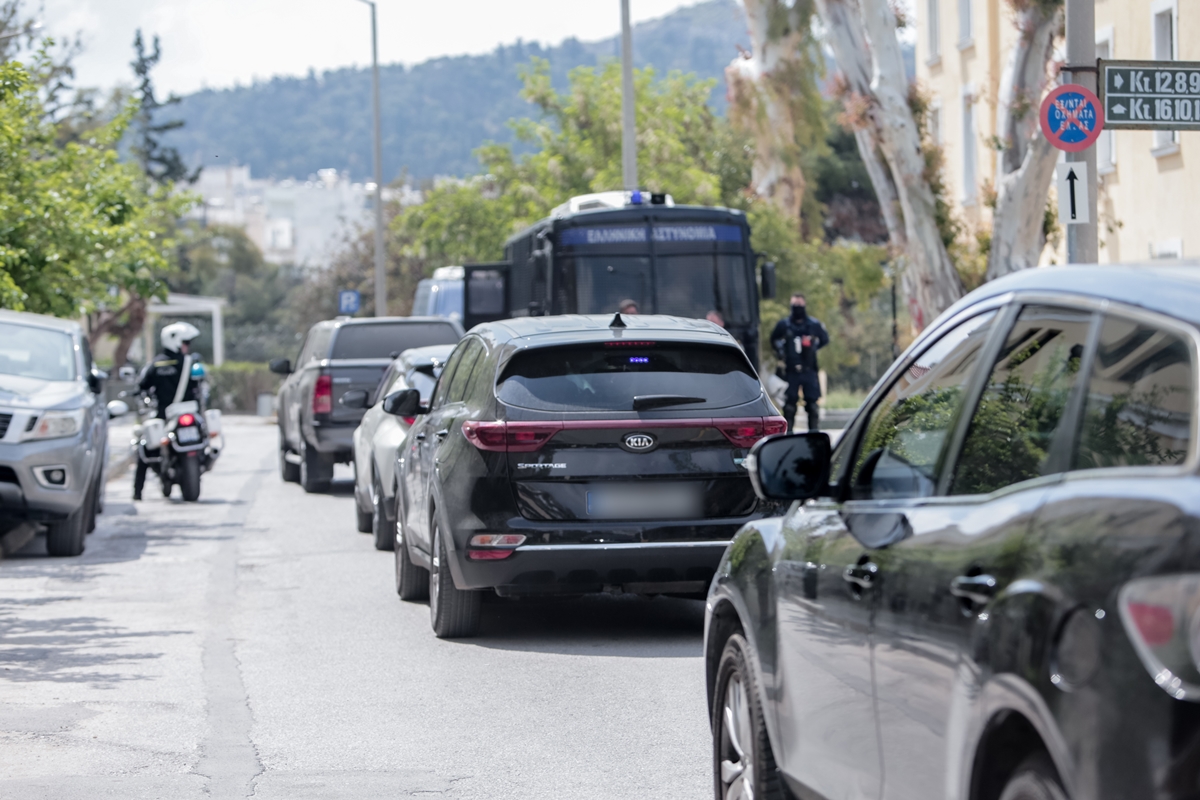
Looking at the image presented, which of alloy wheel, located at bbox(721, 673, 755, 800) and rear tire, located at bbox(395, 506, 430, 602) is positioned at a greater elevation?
alloy wheel, located at bbox(721, 673, 755, 800)

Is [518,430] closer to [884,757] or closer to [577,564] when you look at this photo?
[577,564]

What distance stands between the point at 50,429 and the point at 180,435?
569cm

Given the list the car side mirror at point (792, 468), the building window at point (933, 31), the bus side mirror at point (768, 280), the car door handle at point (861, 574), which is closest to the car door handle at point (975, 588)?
Result: the car door handle at point (861, 574)

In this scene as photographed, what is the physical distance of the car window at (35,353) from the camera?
564 inches

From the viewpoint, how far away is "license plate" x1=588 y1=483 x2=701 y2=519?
28.5 feet

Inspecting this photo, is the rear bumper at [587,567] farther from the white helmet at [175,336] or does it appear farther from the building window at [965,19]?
the building window at [965,19]

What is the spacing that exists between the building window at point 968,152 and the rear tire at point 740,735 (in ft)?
96.9

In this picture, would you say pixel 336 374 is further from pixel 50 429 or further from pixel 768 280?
pixel 50 429

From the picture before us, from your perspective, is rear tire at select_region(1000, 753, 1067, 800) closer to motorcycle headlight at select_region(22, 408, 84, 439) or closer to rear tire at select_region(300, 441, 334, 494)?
motorcycle headlight at select_region(22, 408, 84, 439)

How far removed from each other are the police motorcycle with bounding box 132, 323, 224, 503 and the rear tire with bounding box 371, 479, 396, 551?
5448 mm

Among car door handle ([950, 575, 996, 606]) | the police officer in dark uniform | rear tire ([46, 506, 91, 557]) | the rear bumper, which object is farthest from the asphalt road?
the police officer in dark uniform

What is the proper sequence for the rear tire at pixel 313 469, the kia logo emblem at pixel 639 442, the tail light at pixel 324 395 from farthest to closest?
the rear tire at pixel 313 469 → the tail light at pixel 324 395 → the kia logo emblem at pixel 639 442

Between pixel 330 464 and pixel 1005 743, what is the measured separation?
1766 centimetres

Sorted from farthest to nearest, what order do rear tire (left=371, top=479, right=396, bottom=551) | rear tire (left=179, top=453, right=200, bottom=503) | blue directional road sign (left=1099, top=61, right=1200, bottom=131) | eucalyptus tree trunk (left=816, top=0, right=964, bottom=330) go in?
eucalyptus tree trunk (left=816, top=0, right=964, bottom=330), rear tire (left=179, top=453, right=200, bottom=503), rear tire (left=371, top=479, right=396, bottom=551), blue directional road sign (left=1099, top=61, right=1200, bottom=131)
